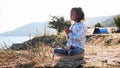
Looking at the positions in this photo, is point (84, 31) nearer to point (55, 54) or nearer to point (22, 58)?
point (55, 54)

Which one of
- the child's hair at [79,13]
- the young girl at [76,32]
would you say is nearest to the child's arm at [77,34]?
the young girl at [76,32]

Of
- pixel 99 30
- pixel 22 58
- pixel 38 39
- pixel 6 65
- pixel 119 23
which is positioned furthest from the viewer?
pixel 119 23

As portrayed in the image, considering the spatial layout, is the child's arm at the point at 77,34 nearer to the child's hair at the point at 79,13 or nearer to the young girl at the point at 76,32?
the young girl at the point at 76,32

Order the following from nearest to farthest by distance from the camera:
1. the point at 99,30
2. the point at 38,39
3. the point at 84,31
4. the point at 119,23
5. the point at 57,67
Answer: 1. the point at 57,67
2. the point at 84,31
3. the point at 38,39
4. the point at 99,30
5. the point at 119,23

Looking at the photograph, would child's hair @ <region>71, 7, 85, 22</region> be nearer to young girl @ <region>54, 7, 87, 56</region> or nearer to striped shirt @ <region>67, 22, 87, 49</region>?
young girl @ <region>54, 7, 87, 56</region>

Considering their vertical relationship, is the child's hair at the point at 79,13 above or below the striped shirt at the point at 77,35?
above

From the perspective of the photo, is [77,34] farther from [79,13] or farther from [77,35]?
[79,13]

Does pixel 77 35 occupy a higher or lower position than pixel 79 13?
lower

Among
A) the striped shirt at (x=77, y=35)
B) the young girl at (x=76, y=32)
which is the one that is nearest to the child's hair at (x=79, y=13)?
the young girl at (x=76, y=32)

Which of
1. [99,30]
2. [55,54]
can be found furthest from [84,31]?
[99,30]

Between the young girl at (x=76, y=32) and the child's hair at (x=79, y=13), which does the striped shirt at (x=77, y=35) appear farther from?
the child's hair at (x=79, y=13)

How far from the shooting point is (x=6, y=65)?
6.68m

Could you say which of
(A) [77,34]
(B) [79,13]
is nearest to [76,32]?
(A) [77,34]

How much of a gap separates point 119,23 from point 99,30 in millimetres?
10957
